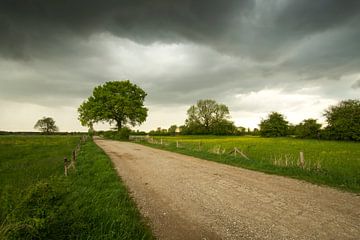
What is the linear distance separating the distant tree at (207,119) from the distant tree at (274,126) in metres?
14.4

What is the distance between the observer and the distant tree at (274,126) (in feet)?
292

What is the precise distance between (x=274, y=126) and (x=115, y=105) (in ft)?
226

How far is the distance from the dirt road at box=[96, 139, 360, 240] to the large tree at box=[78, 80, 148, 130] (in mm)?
40346

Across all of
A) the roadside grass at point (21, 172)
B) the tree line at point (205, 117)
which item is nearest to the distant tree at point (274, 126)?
the tree line at point (205, 117)

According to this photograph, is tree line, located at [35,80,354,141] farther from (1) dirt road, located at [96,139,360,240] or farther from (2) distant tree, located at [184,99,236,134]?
(1) dirt road, located at [96,139,360,240]

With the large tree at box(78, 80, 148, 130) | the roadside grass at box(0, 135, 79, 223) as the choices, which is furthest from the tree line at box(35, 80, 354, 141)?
the roadside grass at box(0, 135, 79, 223)

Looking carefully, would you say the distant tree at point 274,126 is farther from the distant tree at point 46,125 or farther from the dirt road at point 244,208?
the distant tree at point 46,125

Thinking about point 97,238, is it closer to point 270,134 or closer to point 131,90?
point 131,90

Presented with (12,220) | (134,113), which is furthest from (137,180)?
(134,113)

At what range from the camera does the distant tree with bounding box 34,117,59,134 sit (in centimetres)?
12929

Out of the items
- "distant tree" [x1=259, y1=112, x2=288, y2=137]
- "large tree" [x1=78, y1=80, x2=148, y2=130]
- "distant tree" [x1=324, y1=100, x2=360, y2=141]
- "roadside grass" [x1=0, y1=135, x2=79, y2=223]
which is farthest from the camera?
"distant tree" [x1=259, y1=112, x2=288, y2=137]

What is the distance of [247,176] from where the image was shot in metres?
10.8

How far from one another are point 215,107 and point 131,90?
45536 millimetres

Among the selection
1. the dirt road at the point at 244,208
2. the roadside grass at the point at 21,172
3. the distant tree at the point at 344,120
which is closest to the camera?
the roadside grass at the point at 21,172
